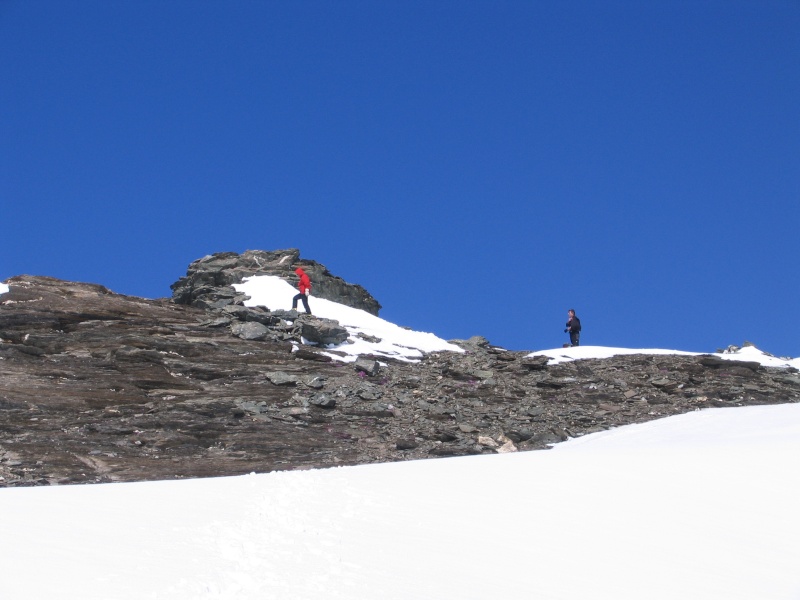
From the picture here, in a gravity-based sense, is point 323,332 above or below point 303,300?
below

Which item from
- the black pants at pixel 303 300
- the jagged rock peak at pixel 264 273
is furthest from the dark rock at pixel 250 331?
the jagged rock peak at pixel 264 273

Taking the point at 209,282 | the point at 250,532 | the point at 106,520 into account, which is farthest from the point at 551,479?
the point at 209,282

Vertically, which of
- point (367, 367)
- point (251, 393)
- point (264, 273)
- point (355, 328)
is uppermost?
point (264, 273)

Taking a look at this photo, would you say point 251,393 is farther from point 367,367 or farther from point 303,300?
point 303,300

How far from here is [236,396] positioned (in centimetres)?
2508

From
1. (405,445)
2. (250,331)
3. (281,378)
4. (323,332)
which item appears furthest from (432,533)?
(323,332)

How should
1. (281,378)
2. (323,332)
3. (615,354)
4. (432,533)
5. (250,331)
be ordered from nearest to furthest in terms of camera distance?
(432,533) → (281,378) → (250,331) → (323,332) → (615,354)

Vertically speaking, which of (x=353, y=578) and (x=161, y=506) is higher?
(x=161, y=506)

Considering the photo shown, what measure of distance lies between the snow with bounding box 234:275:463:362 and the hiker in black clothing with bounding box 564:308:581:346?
531 centimetres

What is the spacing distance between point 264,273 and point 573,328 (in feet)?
49.3

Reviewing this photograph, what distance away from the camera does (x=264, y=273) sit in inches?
1647

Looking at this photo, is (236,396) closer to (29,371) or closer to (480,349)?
(29,371)

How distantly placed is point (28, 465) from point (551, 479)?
11.6m

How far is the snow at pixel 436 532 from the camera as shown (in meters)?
8.70
